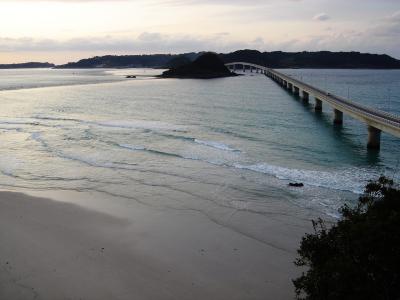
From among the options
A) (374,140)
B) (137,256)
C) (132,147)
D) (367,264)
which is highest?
(367,264)

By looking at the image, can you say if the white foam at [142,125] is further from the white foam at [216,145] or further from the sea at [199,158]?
the white foam at [216,145]

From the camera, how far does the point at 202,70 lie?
596 ft

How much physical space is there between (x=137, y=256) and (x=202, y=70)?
168m

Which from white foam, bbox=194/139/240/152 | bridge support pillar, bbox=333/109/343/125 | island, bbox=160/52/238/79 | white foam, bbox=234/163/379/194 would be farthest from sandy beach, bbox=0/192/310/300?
island, bbox=160/52/238/79

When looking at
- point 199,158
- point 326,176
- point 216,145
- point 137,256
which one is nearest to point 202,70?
point 216,145

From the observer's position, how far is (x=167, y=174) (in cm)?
3042

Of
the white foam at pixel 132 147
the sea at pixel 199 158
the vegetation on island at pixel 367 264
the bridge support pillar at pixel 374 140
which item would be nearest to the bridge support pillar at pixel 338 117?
the sea at pixel 199 158

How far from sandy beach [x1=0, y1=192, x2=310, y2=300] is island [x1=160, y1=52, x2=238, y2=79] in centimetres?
15482

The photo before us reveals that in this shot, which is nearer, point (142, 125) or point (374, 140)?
point (374, 140)

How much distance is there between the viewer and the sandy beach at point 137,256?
1500cm

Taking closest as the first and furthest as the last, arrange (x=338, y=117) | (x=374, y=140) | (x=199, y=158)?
(x=199, y=158), (x=374, y=140), (x=338, y=117)

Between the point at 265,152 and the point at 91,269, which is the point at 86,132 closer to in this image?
the point at 265,152

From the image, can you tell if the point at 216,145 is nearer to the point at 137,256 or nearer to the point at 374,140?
the point at 374,140

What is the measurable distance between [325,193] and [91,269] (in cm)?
1478
